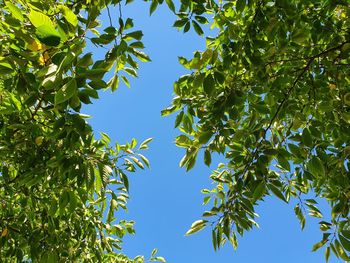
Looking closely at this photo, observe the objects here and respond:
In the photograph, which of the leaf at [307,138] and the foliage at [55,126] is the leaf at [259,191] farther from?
the foliage at [55,126]

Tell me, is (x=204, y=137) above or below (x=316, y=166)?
above

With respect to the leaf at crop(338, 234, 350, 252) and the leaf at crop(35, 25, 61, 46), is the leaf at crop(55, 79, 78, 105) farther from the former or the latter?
the leaf at crop(338, 234, 350, 252)

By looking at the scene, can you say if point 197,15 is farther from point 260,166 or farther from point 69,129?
point 69,129

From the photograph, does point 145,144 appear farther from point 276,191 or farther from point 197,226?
point 276,191

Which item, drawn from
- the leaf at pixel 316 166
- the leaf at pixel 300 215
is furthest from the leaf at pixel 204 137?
the leaf at pixel 300 215

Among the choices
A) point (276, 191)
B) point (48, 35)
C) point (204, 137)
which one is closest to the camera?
point (48, 35)

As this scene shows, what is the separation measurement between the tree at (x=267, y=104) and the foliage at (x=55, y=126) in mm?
563

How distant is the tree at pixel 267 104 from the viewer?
8.47 feet

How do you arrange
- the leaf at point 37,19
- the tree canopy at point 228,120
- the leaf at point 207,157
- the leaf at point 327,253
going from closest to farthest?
the leaf at point 37,19
the tree canopy at point 228,120
the leaf at point 327,253
the leaf at point 207,157

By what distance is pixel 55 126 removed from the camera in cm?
185

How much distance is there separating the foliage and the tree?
1.85 ft

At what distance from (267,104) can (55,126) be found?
1.73 metres

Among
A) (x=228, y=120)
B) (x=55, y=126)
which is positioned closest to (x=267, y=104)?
(x=228, y=120)

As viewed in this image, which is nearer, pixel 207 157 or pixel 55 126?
pixel 55 126
